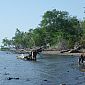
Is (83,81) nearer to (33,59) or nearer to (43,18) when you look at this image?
(33,59)

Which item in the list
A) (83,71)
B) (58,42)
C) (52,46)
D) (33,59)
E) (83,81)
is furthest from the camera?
(52,46)

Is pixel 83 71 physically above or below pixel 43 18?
below

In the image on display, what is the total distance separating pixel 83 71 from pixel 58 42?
390 ft

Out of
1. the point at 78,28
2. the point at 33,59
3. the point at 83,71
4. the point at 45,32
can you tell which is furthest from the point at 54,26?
the point at 83,71

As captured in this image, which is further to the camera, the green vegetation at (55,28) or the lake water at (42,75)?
the green vegetation at (55,28)

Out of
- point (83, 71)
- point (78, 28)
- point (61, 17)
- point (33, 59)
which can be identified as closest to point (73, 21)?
point (61, 17)

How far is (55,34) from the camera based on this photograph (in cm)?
18038

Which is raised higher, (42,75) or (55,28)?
(55,28)

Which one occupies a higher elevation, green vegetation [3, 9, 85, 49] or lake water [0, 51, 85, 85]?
green vegetation [3, 9, 85, 49]

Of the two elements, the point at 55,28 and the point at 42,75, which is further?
the point at 55,28

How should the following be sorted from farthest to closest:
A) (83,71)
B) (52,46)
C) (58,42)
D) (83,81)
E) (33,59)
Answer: (52,46)
(58,42)
(33,59)
(83,71)
(83,81)

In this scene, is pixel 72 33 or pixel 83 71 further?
pixel 72 33

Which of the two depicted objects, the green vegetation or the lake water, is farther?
the green vegetation

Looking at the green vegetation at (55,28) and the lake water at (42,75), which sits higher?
the green vegetation at (55,28)
